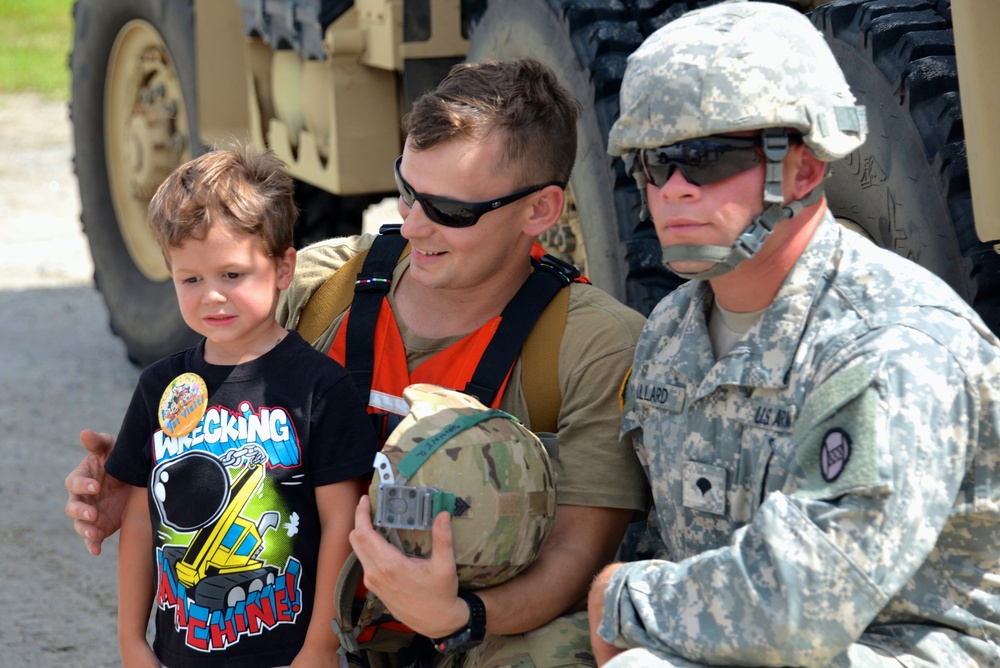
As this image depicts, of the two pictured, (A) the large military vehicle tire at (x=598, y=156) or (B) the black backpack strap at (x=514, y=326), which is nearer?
(B) the black backpack strap at (x=514, y=326)

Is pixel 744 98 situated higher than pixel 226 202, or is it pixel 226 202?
pixel 744 98

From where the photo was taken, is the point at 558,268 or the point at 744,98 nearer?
the point at 744,98

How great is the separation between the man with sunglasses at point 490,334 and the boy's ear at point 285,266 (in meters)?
0.16

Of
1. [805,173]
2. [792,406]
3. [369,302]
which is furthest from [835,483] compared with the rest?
[369,302]

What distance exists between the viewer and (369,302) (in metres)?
2.61

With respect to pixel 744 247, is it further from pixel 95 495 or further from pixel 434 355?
pixel 95 495

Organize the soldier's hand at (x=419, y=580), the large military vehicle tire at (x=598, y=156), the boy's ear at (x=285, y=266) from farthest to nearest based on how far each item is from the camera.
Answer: the large military vehicle tire at (x=598, y=156) < the boy's ear at (x=285, y=266) < the soldier's hand at (x=419, y=580)

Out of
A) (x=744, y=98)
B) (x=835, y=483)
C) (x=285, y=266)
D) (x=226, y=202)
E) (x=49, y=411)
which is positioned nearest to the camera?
(x=835, y=483)

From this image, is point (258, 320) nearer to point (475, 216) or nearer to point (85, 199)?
point (475, 216)

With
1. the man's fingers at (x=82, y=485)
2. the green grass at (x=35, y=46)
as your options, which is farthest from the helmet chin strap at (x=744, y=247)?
the green grass at (x=35, y=46)

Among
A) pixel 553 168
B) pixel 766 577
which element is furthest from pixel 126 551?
pixel 766 577

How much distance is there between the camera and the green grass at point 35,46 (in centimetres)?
1376

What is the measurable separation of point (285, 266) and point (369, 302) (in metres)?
0.19

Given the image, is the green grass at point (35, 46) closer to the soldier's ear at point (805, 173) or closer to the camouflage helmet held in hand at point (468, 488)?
the camouflage helmet held in hand at point (468, 488)
